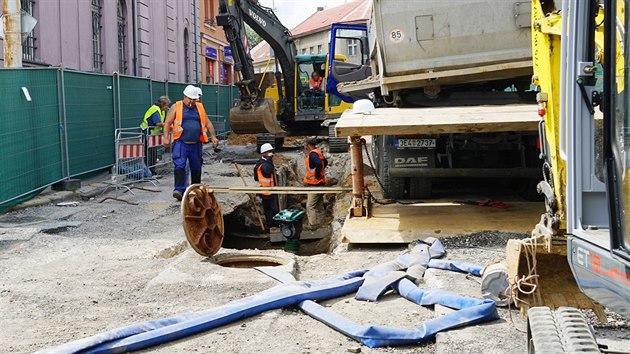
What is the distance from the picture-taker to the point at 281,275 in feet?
21.7

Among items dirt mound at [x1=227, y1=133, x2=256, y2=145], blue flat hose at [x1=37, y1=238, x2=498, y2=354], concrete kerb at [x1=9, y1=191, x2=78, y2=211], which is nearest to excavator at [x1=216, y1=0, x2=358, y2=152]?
dirt mound at [x1=227, y1=133, x2=256, y2=145]

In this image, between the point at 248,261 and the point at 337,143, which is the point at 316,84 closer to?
the point at 337,143

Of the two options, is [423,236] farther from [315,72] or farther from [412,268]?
[315,72]

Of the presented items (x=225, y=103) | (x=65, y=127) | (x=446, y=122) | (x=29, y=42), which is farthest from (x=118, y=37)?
(x=446, y=122)

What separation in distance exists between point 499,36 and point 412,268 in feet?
11.1

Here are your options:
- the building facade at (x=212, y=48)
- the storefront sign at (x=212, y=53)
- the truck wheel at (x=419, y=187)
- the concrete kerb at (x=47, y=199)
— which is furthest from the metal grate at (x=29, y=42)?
the storefront sign at (x=212, y=53)

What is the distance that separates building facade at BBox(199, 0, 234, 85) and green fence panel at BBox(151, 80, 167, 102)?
15.0 meters

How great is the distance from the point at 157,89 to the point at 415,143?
10905 millimetres

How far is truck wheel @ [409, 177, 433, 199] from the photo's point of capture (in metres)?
10.1

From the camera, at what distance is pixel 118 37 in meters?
21.9

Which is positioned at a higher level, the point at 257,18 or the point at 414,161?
the point at 257,18

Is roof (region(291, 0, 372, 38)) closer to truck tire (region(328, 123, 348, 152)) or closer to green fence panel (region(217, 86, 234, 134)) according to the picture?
green fence panel (region(217, 86, 234, 134))

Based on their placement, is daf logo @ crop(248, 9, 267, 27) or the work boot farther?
daf logo @ crop(248, 9, 267, 27)

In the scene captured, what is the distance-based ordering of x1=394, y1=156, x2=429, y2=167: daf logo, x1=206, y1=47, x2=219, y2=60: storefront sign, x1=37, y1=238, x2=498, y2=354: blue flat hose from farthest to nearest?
x1=206, y1=47, x2=219, y2=60: storefront sign
x1=394, y1=156, x2=429, y2=167: daf logo
x1=37, y1=238, x2=498, y2=354: blue flat hose
